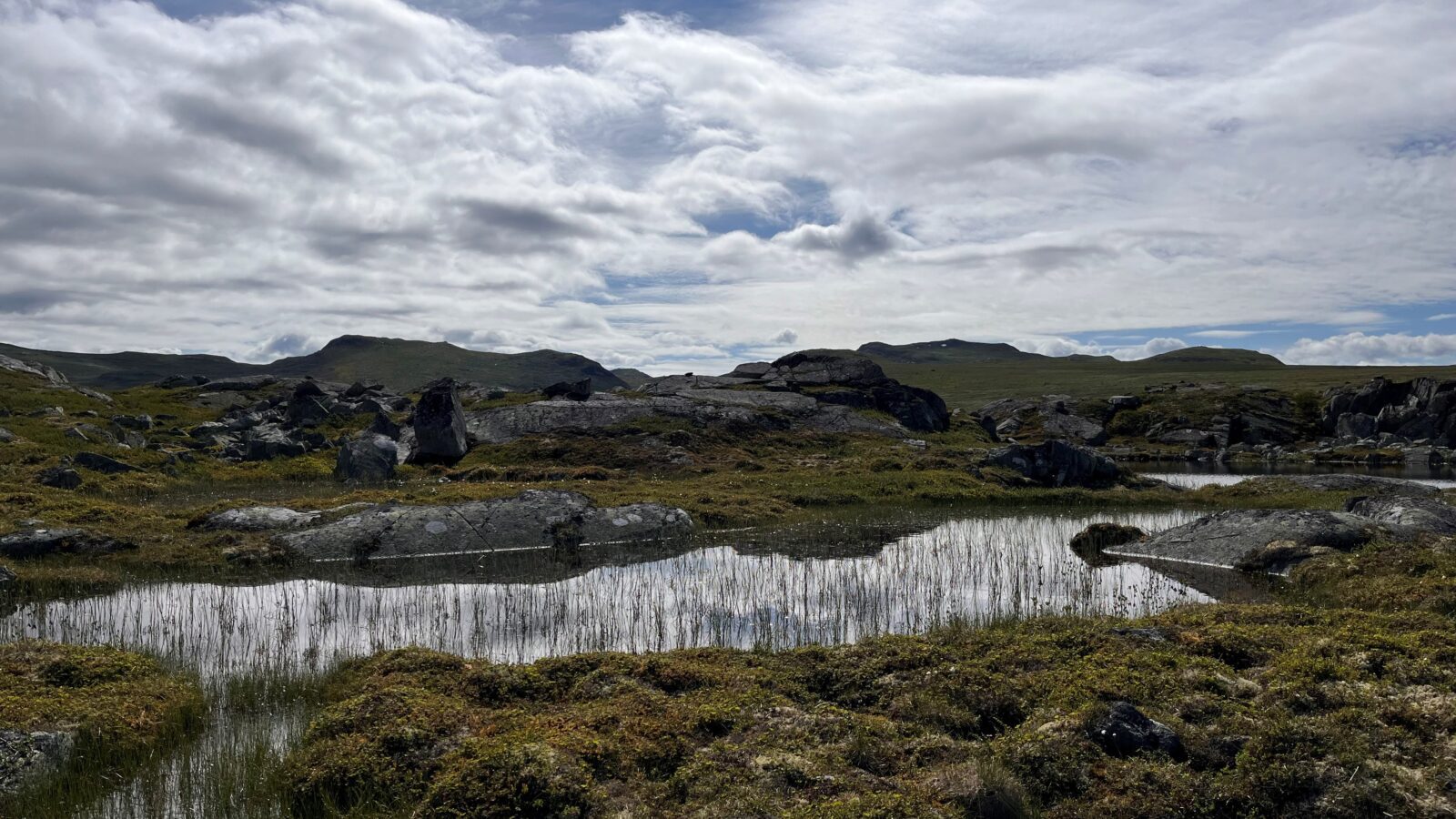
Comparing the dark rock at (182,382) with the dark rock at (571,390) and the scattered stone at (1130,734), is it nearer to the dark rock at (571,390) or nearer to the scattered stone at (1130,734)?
the dark rock at (571,390)

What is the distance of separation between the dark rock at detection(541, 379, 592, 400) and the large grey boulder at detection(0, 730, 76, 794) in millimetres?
60634

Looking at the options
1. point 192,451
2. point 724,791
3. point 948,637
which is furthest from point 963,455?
point 192,451

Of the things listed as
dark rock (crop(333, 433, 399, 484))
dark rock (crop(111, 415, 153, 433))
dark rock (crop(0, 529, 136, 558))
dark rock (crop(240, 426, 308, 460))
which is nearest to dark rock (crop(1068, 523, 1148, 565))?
dark rock (crop(0, 529, 136, 558))

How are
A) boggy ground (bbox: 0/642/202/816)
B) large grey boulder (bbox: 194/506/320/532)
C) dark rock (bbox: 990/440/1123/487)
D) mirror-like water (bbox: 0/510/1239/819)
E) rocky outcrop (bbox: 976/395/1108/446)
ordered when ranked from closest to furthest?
boggy ground (bbox: 0/642/202/816) < mirror-like water (bbox: 0/510/1239/819) < large grey boulder (bbox: 194/506/320/532) < dark rock (bbox: 990/440/1123/487) < rocky outcrop (bbox: 976/395/1108/446)

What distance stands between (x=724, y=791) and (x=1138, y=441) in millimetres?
116952

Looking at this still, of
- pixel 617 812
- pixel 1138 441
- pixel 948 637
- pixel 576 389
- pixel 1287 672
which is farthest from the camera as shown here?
pixel 1138 441

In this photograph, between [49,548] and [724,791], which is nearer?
[724,791]

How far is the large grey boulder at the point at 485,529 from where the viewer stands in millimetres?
28742

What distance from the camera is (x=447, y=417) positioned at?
191 feet

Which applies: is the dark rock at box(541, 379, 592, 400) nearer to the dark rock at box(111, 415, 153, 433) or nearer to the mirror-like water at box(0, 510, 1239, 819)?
the dark rock at box(111, 415, 153, 433)

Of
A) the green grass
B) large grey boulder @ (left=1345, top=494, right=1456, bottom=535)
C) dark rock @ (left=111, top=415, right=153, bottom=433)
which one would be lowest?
the green grass

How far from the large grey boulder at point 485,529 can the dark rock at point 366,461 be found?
67.0 ft

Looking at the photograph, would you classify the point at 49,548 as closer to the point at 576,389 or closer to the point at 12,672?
the point at 12,672

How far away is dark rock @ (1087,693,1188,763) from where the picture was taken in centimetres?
1010
